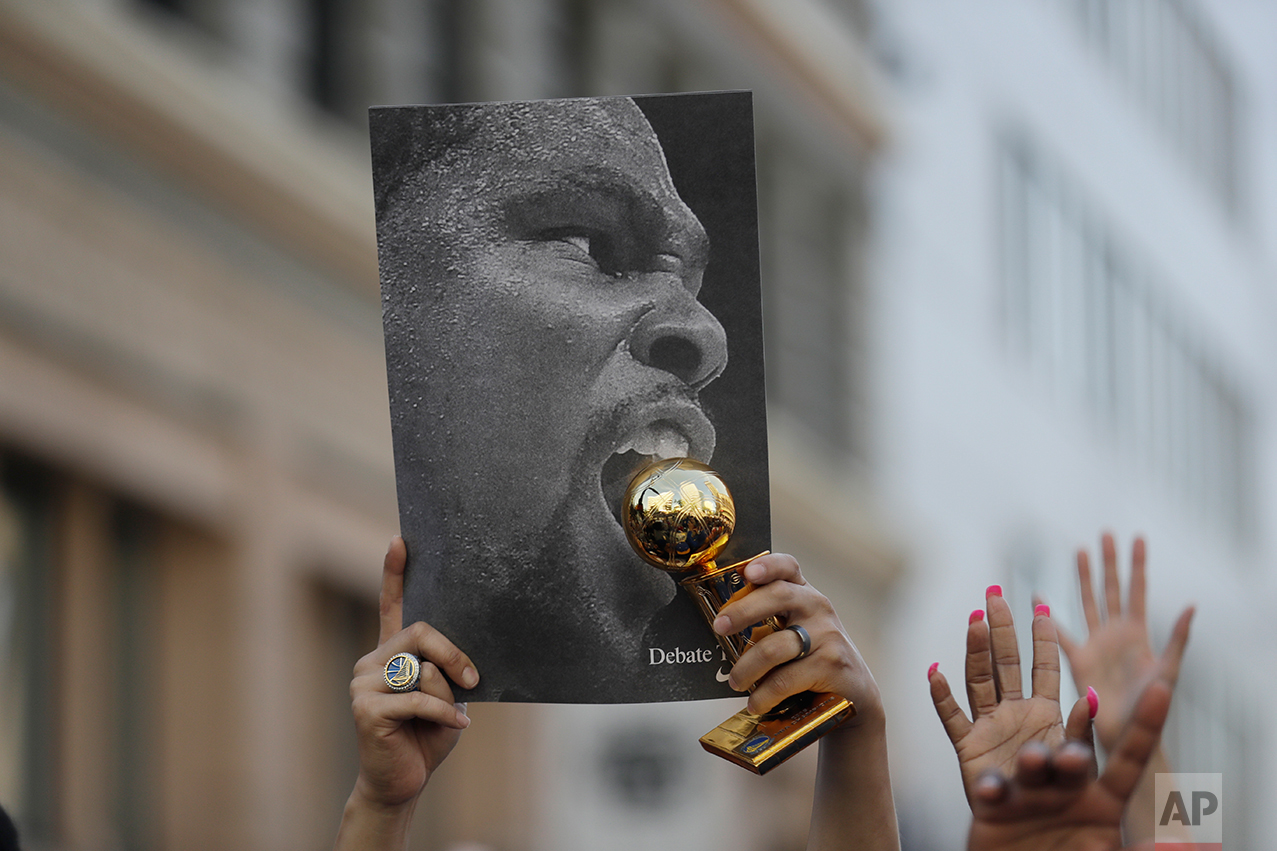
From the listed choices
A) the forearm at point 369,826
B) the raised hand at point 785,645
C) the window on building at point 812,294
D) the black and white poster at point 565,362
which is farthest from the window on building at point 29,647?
the window on building at point 812,294

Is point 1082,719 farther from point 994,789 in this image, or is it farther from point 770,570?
point 770,570

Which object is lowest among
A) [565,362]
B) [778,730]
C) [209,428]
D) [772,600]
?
[778,730]

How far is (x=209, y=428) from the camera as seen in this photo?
655 centimetres

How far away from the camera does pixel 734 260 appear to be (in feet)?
5.12

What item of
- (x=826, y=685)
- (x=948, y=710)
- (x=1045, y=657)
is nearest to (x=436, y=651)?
(x=826, y=685)

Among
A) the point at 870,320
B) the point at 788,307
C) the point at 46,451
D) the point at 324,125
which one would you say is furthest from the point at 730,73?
the point at 46,451

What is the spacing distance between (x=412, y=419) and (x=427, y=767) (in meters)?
0.42

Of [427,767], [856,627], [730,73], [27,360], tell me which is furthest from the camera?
[856,627]

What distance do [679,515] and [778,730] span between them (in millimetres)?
244

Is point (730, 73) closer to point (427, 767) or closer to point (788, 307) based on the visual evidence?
point (788, 307)

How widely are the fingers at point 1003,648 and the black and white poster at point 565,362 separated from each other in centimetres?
28

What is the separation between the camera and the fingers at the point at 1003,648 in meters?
1.59

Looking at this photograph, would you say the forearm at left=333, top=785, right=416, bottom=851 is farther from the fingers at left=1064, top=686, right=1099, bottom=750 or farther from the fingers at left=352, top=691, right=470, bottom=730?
the fingers at left=1064, top=686, right=1099, bottom=750

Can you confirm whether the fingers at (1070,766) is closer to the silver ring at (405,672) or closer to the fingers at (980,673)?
the fingers at (980,673)
